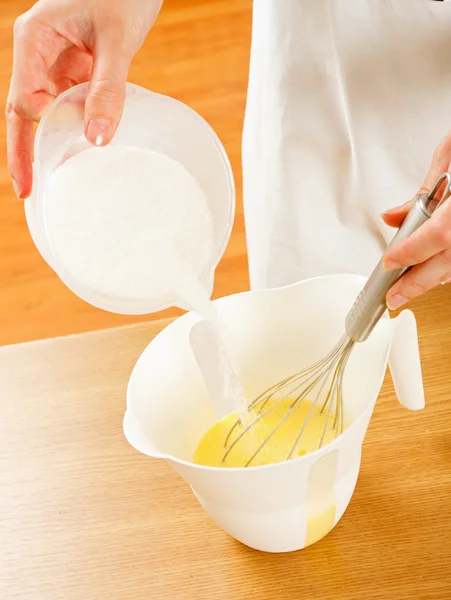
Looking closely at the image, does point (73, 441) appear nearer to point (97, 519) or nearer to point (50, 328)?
point (97, 519)

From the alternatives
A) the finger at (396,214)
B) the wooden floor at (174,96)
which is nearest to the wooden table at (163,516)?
the finger at (396,214)

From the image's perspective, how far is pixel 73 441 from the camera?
29.5 inches

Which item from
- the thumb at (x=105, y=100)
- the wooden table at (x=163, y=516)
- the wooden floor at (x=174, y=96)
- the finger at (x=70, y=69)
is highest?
the thumb at (x=105, y=100)

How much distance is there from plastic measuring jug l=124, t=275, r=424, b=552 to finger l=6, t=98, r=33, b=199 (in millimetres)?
171

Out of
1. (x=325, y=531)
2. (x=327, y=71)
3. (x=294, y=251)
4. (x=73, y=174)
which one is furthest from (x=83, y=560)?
(x=327, y=71)

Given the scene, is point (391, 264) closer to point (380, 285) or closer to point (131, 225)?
point (380, 285)

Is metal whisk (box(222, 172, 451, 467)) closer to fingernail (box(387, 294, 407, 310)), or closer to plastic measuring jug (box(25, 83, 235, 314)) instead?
fingernail (box(387, 294, 407, 310))

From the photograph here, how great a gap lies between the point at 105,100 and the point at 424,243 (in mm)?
254

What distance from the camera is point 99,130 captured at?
23.0 inches

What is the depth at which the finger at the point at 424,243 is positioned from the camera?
57 centimetres

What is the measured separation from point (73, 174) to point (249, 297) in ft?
0.63

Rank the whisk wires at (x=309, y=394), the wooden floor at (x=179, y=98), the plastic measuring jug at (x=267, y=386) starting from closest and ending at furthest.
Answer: the plastic measuring jug at (x=267, y=386)
the whisk wires at (x=309, y=394)
the wooden floor at (x=179, y=98)

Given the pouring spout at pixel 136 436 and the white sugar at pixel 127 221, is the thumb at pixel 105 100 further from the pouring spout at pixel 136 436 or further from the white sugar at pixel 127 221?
the pouring spout at pixel 136 436

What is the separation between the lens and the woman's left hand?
0.57 metres
